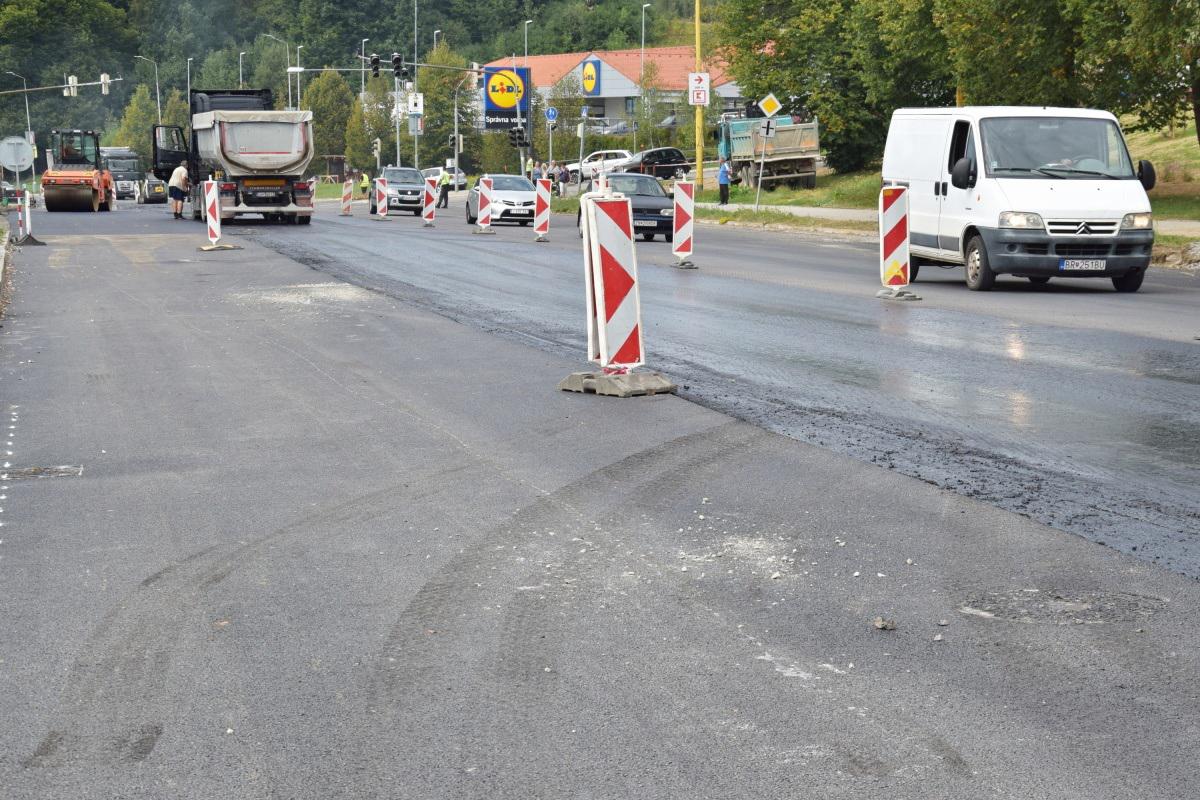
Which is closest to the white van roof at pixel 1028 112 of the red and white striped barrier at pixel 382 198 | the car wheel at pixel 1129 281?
the car wheel at pixel 1129 281

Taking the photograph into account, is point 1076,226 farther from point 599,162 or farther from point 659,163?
point 599,162

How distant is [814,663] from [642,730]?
793 mm

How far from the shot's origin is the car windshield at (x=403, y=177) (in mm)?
51312

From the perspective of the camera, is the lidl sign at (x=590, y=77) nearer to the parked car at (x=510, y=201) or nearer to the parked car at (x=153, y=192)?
the parked car at (x=153, y=192)

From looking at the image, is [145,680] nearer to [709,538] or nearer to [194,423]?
[709,538]

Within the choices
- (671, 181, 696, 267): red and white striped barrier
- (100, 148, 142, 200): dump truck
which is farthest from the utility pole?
(100, 148, 142, 200): dump truck

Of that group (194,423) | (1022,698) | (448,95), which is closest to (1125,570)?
(1022,698)

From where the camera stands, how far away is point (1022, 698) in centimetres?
440

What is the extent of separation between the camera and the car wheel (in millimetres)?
18625

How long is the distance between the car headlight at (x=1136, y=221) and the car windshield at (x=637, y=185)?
1684 cm

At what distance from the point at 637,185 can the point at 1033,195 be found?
57.1 ft

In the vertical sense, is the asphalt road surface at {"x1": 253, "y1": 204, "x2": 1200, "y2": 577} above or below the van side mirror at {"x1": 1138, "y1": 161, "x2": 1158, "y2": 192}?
below

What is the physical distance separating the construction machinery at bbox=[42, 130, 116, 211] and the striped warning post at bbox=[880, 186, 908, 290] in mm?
47951

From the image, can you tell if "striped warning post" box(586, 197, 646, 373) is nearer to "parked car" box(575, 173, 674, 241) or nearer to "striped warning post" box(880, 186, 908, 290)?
"striped warning post" box(880, 186, 908, 290)
